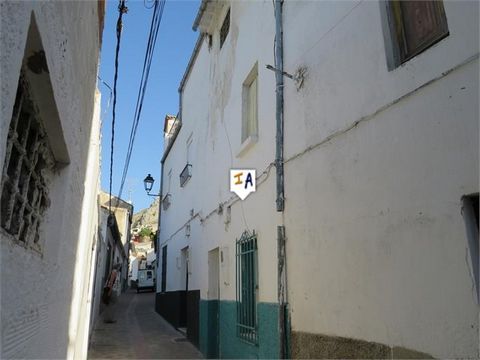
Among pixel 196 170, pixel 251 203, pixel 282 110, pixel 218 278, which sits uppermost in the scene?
pixel 196 170

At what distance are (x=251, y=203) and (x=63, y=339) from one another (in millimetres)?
3116

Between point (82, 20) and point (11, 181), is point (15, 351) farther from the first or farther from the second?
point (82, 20)

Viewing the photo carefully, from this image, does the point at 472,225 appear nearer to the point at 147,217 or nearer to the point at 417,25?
the point at 417,25

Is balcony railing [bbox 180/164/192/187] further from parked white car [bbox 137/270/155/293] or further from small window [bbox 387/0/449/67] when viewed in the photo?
parked white car [bbox 137/270/155/293]

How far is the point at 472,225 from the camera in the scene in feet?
9.25

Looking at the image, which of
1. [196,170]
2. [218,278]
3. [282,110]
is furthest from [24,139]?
[196,170]

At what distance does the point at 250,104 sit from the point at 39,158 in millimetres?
4786

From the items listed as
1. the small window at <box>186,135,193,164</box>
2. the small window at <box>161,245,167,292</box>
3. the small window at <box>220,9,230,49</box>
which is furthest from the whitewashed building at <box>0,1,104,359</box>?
the small window at <box>161,245,167,292</box>

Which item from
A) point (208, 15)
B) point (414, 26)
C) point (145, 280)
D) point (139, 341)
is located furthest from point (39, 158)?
point (145, 280)

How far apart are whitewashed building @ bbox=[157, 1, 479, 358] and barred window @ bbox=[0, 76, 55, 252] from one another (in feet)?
8.18

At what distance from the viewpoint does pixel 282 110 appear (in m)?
5.57

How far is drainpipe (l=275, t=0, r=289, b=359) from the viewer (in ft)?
16.2

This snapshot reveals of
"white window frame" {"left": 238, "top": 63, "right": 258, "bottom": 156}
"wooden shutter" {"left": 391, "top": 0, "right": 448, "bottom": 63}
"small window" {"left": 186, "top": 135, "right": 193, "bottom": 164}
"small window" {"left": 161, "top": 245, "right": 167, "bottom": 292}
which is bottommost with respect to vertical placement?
"small window" {"left": 161, "top": 245, "right": 167, "bottom": 292}

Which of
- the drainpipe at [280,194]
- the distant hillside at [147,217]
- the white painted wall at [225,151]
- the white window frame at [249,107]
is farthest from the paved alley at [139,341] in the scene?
the distant hillside at [147,217]
